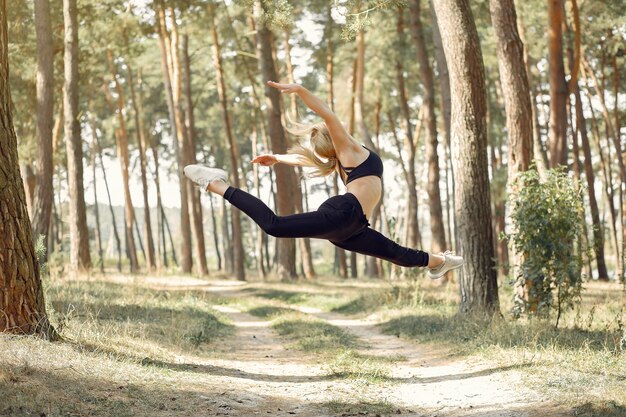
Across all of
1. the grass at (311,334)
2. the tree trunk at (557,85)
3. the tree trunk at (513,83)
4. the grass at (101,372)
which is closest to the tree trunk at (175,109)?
the tree trunk at (557,85)

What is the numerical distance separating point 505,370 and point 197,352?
4482 millimetres

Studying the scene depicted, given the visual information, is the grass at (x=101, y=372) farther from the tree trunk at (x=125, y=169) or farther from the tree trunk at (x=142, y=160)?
the tree trunk at (x=125, y=169)

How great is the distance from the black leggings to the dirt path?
1.56 metres

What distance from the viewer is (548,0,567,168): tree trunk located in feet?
74.2

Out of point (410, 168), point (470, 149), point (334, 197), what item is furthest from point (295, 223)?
point (410, 168)

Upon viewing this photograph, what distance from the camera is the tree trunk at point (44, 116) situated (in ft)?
67.4

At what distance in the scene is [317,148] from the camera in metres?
8.12

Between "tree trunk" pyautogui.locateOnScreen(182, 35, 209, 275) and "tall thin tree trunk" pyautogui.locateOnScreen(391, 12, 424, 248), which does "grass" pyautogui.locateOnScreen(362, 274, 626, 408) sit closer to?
"tall thin tree trunk" pyautogui.locateOnScreen(391, 12, 424, 248)

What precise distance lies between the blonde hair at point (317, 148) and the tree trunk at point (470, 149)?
560cm

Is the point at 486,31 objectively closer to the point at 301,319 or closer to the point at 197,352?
the point at 301,319

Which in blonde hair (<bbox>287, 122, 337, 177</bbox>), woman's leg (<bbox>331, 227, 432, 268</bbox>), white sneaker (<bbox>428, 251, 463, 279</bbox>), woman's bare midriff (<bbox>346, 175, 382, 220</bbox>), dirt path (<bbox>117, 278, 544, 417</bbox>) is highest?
blonde hair (<bbox>287, 122, 337, 177</bbox>)

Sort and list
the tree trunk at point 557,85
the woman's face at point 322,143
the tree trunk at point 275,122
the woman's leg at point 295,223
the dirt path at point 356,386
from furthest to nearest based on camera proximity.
→ the tree trunk at point 275,122 → the tree trunk at point 557,85 → the woman's face at point 322,143 → the dirt path at point 356,386 → the woman's leg at point 295,223

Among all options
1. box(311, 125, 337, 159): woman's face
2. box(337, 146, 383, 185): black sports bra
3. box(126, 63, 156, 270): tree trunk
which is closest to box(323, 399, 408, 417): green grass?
box(337, 146, 383, 185): black sports bra

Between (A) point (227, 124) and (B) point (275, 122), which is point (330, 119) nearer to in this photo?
(B) point (275, 122)
